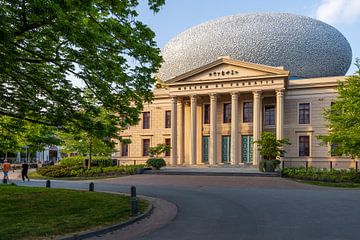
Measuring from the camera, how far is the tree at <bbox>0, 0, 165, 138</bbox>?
36.4ft

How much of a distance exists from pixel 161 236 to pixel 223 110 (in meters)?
41.8


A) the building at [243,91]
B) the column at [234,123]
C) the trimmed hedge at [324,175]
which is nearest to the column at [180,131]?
the building at [243,91]

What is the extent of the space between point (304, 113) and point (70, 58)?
38.8 meters

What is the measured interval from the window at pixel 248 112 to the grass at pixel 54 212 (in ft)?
111

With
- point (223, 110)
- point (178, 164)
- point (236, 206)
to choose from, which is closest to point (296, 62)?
point (223, 110)

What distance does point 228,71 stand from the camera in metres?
48.5

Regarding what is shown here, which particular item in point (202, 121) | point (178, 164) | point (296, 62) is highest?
point (296, 62)

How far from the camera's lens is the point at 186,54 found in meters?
60.8

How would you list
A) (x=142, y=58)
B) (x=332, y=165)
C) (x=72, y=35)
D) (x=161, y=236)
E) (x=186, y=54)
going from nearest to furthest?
(x=161, y=236), (x=72, y=35), (x=142, y=58), (x=332, y=165), (x=186, y=54)

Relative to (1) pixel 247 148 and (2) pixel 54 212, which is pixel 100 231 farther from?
(1) pixel 247 148

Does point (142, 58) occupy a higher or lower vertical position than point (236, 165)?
higher

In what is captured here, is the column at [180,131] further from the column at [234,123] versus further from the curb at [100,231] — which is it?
the curb at [100,231]

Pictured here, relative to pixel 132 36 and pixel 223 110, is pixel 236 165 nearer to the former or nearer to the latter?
pixel 223 110

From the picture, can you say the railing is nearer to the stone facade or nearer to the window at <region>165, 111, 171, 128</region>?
the stone facade
